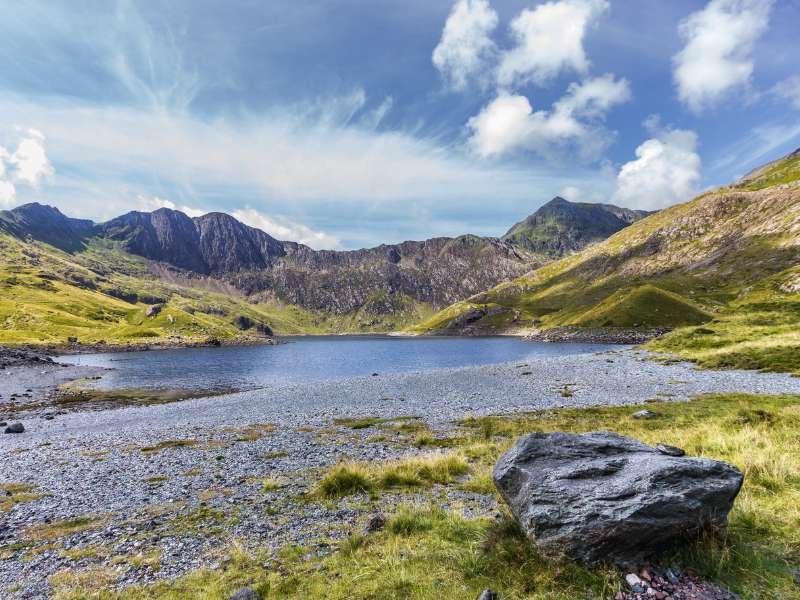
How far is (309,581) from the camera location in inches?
391

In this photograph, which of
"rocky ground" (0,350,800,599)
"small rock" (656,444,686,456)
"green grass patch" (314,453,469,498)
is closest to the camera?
"small rock" (656,444,686,456)

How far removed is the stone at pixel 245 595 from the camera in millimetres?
9094

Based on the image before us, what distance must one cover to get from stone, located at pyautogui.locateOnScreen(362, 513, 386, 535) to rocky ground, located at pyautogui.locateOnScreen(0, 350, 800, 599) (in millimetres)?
1013

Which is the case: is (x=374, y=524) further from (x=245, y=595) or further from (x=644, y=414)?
(x=644, y=414)

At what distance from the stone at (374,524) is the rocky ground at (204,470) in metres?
1.01

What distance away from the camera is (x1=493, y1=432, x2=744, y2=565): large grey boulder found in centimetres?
831

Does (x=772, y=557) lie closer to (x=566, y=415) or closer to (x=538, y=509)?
(x=538, y=509)

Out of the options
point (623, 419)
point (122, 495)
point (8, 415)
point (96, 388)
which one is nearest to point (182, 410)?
point (8, 415)

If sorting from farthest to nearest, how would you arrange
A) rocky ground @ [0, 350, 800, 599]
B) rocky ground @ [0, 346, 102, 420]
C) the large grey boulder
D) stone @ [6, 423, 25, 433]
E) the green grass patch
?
rocky ground @ [0, 346, 102, 420], stone @ [6, 423, 25, 433], the green grass patch, rocky ground @ [0, 350, 800, 599], the large grey boulder

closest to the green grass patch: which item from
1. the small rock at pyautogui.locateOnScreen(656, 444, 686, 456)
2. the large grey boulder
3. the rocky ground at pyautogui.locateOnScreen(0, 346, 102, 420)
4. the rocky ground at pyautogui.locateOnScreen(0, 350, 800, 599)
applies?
the rocky ground at pyautogui.locateOnScreen(0, 350, 800, 599)

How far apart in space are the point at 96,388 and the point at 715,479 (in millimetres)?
94899

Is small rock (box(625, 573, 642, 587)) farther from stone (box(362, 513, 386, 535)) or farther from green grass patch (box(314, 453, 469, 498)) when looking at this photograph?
green grass patch (box(314, 453, 469, 498))

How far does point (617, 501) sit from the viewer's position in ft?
28.9

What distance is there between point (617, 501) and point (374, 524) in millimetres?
7423
